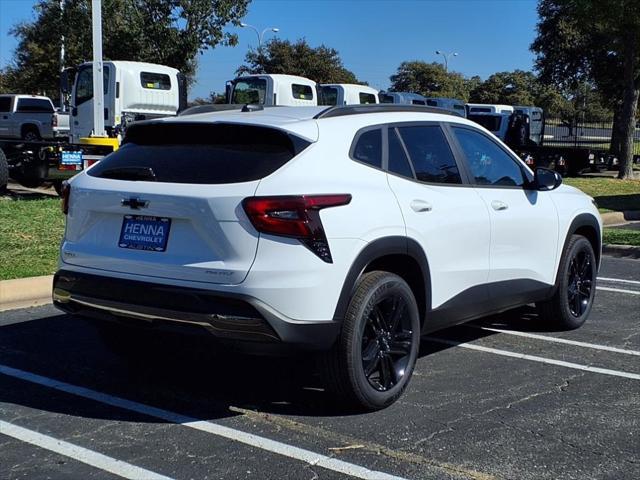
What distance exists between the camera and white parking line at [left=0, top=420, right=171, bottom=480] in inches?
143

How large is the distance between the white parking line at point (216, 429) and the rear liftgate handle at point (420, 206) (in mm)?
1599

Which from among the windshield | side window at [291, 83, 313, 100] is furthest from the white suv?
side window at [291, 83, 313, 100]

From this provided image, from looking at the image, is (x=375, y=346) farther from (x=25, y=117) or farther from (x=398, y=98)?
(x=25, y=117)

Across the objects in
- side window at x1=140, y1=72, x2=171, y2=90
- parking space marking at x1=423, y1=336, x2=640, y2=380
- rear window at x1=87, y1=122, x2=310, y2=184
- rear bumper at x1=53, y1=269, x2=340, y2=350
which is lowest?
parking space marking at x1=423, y1=336, x2=640, y2=380

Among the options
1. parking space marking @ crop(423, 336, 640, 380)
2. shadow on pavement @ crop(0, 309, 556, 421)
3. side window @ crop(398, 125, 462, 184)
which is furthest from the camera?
parking space marking @ crop(423, 336, 640, 380)

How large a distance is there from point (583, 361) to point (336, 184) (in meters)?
2.63

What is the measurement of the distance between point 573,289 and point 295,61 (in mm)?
50085

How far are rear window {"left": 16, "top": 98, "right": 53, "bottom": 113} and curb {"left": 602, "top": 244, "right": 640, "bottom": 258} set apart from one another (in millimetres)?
22601

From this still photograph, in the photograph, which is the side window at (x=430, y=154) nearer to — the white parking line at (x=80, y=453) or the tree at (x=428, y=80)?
the white parking line at (x=80, y=453)

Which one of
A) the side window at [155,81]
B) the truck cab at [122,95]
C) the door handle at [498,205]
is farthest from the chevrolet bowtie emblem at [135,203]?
the side window at [155,81]

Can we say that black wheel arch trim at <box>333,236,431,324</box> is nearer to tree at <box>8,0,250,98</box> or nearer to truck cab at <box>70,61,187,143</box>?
truck cab at <box>70,61,187,143</box>

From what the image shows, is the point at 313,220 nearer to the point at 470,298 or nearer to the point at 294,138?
the point at 294,138

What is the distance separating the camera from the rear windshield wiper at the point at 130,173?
435 centimetres

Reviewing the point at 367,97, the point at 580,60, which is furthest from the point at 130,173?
the point at 580,60
